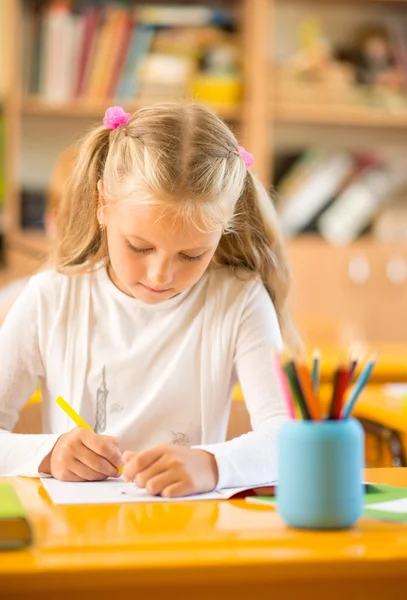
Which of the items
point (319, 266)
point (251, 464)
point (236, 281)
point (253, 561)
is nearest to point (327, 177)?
point (319, 266)

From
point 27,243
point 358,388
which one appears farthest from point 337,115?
point 358,388

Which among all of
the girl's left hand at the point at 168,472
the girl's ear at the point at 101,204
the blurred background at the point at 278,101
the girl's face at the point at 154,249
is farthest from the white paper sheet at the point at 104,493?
the blurred background at the point at 278,101

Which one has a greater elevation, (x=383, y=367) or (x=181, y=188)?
(x=181, y=188)

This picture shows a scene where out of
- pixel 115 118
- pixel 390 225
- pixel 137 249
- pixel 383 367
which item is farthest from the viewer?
pixel 390 225

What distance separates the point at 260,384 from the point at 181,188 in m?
0.32

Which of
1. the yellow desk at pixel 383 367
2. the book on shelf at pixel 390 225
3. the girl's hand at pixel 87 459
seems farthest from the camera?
the book on shelf at pixel 390 225

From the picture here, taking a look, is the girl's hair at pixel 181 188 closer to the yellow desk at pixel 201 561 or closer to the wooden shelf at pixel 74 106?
the yellow desk at pixel 201 561

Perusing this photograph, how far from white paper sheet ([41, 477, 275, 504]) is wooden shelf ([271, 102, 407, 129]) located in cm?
257

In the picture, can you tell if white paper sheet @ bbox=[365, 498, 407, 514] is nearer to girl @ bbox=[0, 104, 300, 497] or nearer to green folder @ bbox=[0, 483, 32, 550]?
A: girl @ bbox=[0, 104, 300, 497]

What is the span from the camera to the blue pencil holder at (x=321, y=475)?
0.96 meters

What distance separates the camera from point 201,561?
0.85 m

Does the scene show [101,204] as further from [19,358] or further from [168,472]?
[168,472]

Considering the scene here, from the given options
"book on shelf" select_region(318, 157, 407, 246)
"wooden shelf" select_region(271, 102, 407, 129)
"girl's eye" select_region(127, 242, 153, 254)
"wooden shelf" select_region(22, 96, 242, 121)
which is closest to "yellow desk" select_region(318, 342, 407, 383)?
"book on shelf" select_region(318, 157, 407, 246)

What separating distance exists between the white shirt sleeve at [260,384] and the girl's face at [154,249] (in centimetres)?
16
